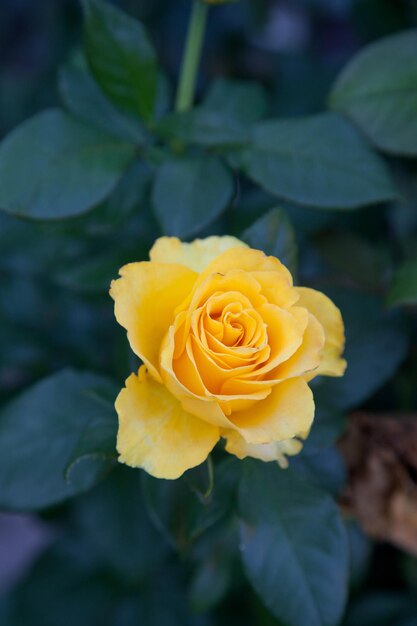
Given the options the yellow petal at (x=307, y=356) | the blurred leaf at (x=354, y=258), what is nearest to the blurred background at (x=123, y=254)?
the blurred leaf at (x=354, y=258)

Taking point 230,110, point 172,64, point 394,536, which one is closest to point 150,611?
point 394,536

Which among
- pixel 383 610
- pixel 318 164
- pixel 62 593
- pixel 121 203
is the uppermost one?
pixel 318 164

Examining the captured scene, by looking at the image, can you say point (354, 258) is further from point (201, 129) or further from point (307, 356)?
point (307, 356)

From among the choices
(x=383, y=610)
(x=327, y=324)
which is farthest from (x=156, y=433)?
(x=383, y=610)

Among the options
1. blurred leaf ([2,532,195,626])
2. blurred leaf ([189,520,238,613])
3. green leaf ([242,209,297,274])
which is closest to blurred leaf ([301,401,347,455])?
green leaf ([242,209,297,274])

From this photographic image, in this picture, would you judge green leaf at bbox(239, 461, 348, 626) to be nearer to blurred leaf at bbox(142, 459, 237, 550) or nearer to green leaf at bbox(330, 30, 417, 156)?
blurred leaf at bbox(142, 459, 237, 550)

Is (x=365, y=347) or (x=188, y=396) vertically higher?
(x=188, y=396)

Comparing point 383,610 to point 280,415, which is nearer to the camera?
point 280,415
